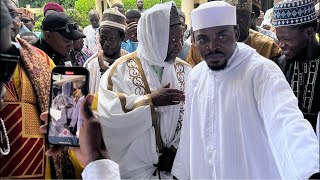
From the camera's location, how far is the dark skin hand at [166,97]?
321 cm

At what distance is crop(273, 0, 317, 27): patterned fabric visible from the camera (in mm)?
3326

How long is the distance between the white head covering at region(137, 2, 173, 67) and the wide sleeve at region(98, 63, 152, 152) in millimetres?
281

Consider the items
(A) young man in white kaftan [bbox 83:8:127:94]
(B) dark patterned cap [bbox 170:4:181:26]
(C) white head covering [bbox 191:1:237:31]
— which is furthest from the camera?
(A) young man in white kaftan [bbox 83:8:127:94]

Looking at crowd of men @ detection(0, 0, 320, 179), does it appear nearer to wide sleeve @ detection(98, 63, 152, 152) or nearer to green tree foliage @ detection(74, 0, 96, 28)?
wide sleeve @ detection(98, 63, 152, 152)

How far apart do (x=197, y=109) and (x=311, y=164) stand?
46.5 inches

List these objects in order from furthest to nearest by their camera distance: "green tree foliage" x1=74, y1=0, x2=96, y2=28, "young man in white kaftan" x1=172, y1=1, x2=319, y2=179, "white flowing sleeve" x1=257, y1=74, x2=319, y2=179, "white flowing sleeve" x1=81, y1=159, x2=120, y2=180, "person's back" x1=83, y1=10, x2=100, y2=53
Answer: "green tree foliage" x1=74, y1=0, x2=96, y2=28
"person's back" x1=83, y1=10, x2=100, y2=53
"young man in white kaftan" x1=172, y1=1, x2=319, y2=179
"white flowing sleeve" x1=257, y1=74, x2=319, y2=179
"white flowing sleeve" x1=81, y1=159, x2=120, y2=180

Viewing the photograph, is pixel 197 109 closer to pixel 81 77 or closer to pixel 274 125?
pixel 274 125

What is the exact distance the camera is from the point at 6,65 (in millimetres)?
1538

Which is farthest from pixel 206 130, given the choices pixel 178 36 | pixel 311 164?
pixel 311 164

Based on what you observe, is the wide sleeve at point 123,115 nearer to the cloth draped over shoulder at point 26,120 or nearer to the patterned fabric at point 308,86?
the cloth draped over shoulder at point 26,120

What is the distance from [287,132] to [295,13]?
1.28 m

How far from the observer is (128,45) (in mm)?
6531

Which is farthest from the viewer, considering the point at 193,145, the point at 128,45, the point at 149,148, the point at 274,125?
the point at 128,45

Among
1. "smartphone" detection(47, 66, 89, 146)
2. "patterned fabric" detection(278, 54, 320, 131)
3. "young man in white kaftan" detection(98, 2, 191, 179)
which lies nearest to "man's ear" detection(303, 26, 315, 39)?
"patterned fabric" detection(278, 54, 320, 131)
